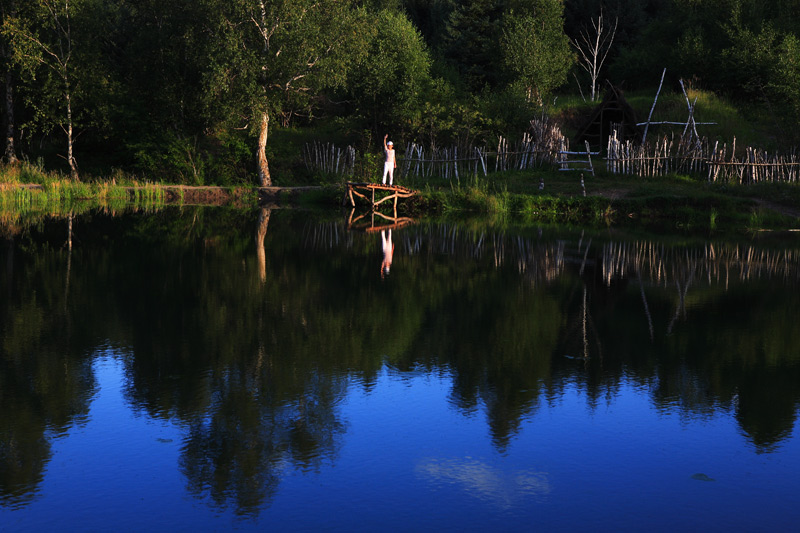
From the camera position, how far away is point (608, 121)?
37969 mm

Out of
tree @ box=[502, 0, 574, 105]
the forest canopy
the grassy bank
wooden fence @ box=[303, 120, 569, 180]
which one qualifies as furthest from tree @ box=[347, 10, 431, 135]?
the grassy bank

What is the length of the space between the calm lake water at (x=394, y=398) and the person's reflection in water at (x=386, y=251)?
0.38m

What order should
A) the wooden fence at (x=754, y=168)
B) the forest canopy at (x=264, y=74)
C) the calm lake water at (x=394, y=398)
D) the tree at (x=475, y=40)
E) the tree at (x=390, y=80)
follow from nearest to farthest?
the calm lake water at (x=394, y=398), the wooden fence at (x=754, y=168), the forest canopy at (x=264, y=74), the tree at (x=390, y=80), the tree at (x=475, y=40)

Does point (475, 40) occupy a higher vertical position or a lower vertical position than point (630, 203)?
higher

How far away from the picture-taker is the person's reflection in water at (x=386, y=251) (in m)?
15.8

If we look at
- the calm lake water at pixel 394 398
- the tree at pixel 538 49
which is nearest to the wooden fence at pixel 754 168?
the tree at pixel 538 49

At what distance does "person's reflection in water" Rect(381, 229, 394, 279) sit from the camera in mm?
15812

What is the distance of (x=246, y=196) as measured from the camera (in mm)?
33281

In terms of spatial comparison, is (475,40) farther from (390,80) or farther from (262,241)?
(262,241)

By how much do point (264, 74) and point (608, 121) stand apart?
1512 centimetres

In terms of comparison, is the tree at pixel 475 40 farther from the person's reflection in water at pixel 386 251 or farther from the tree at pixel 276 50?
the person's reflection in water at pixel 386 251

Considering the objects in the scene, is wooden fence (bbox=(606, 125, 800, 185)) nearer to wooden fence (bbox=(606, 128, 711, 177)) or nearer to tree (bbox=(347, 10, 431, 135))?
wooden fence (bbox=(606, 128, 711, 177))

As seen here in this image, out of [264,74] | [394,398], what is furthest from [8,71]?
[394,398]

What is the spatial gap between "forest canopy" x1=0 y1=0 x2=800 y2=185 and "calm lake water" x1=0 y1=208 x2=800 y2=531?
19539 mm
